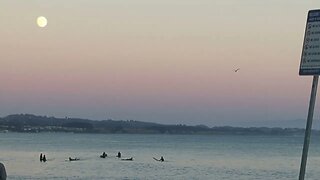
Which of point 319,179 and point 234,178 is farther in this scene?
point 234,178

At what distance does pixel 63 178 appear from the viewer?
206 feet

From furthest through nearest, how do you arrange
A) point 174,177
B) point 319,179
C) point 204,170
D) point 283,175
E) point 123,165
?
point 123,165 → point 204,170 → point 283,175 → point 174,177 → point 319,179

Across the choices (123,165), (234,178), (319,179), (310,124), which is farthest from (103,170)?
(310,124)

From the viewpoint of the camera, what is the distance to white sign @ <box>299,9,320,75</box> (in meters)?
5.57

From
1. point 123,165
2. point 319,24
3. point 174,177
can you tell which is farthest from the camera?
point 123,165

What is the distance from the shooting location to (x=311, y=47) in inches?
221

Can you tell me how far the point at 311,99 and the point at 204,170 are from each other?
7209cm

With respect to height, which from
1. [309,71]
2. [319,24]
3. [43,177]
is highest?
[319,24]

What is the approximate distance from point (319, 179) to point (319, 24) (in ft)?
190

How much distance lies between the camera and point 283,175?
72062 mm

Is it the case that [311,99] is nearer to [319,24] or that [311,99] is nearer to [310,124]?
[310,124]

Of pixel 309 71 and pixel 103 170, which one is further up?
pixel 309 71

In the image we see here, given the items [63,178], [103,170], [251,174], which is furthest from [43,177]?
[251,174]

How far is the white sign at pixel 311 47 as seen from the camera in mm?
5570
